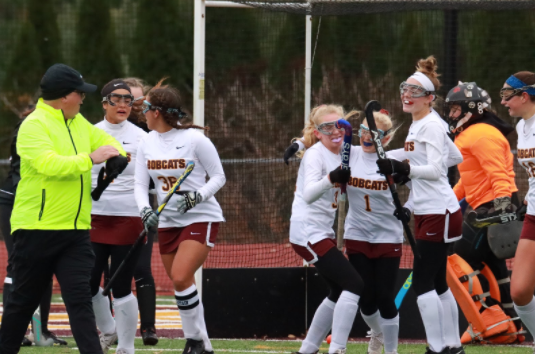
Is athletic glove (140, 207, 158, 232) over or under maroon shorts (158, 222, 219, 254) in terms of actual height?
over

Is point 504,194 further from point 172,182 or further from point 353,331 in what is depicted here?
point 172,182

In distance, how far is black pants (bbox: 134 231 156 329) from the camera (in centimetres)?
738

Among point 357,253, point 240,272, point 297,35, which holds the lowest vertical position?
point 240,272

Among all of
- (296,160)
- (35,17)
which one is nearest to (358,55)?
(296,160)

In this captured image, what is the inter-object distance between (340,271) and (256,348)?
1.56 metres

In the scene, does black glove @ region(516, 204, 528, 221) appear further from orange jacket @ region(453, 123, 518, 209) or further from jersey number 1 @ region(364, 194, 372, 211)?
jersey number 1 @ region(364, 194, 372, 211)

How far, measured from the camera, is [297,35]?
8781 mm

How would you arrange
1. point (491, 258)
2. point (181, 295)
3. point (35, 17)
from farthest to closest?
1. point (35, 17)
2. point (491, 258)
3. point (181, 295)

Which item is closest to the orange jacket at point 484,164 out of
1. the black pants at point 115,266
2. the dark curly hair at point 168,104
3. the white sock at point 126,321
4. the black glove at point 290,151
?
the black glove at point 290,151

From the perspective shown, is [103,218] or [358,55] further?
[358,55]

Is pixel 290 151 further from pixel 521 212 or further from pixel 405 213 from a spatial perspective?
pixel 521 212

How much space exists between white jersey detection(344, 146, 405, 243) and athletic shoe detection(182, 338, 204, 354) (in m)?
1.24

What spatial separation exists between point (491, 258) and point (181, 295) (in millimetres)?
2996

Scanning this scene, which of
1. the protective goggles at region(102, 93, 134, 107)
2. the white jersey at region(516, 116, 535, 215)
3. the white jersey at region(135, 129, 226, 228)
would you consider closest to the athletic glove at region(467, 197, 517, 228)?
the white jersey at region(516, 116, 535, 215)
